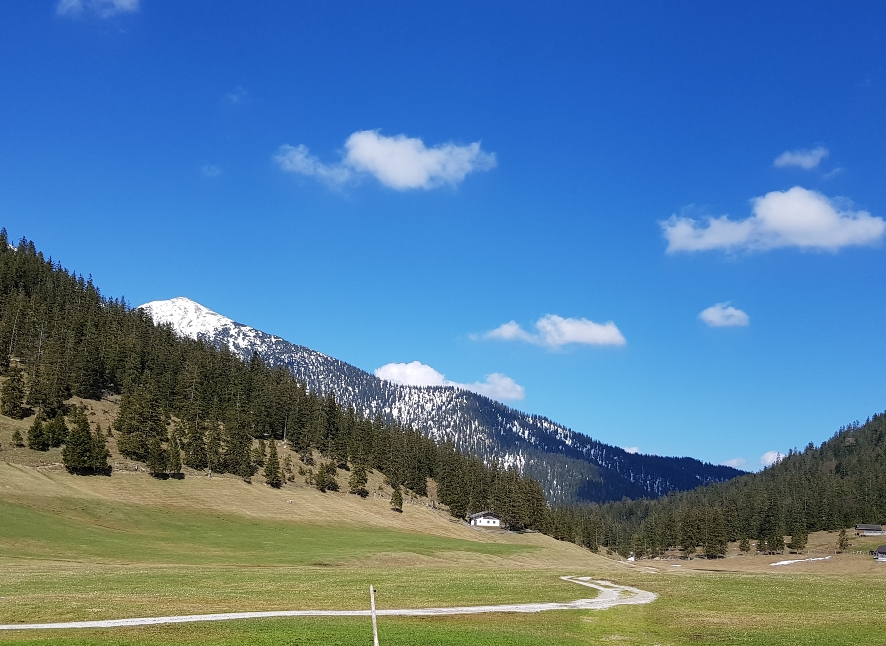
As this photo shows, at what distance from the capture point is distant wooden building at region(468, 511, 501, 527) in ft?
536

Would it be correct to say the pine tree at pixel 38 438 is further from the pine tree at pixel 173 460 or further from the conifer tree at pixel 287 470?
the conifer tree at pixel 287 470

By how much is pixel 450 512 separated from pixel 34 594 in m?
133

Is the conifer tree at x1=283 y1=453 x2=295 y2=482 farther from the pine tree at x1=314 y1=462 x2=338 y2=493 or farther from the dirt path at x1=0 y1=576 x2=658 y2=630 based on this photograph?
the dirt path at x1=0 y1=576 x2=658 y2=630

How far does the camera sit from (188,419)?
139 metres

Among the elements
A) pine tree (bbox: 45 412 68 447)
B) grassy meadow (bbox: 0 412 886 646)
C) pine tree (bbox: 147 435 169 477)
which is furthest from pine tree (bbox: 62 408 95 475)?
pine tree (bbox: 147 435 169 477)

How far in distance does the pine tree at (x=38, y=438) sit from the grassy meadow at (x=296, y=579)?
1.45 meters

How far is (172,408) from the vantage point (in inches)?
5856

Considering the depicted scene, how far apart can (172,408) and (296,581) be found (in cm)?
10697

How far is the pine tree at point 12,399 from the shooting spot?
373 ft

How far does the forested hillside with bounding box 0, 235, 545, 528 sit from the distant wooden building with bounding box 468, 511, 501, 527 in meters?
3.13

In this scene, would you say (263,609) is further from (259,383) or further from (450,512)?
(259,383)

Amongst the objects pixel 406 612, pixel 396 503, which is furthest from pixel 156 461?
pixel 406 612

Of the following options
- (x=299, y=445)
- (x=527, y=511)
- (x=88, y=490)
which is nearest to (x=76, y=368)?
(x=88, y=490)

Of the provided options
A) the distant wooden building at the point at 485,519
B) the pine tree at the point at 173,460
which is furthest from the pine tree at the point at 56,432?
the distant wooden building at the point at 485,519
